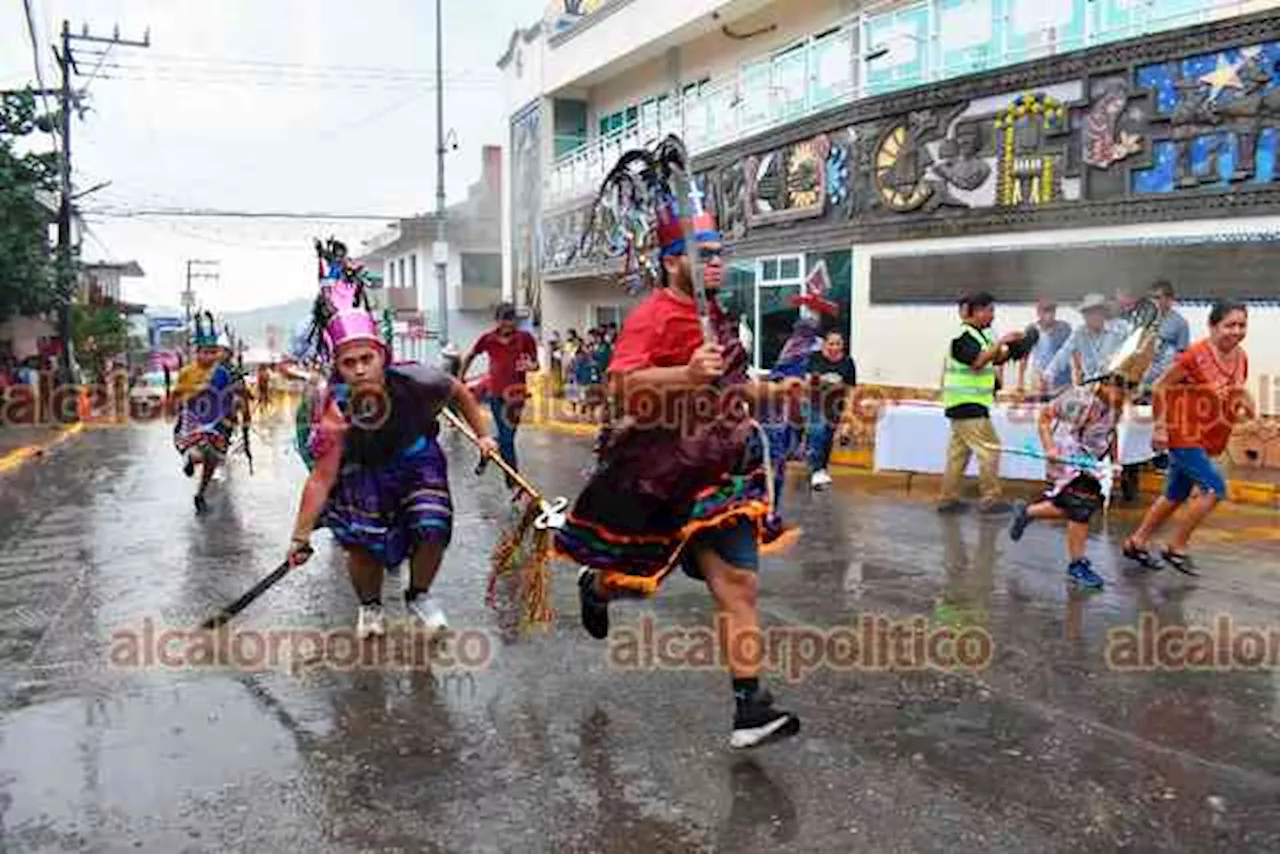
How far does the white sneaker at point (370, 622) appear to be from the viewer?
18.1 ft

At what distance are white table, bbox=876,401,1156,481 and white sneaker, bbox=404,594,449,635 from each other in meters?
5.79

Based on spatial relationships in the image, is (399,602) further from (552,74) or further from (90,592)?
(552,74)

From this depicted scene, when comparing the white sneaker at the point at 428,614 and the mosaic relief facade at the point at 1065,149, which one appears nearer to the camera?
the white sneaker at the point at 428,614

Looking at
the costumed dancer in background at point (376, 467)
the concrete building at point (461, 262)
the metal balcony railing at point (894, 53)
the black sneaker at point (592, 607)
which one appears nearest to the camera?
the black sneaker at point (592, 607)

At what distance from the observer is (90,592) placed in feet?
22.0

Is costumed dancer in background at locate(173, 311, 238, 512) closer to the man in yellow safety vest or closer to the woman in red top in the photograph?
the man in yellow safety vest

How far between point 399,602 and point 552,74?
23.3 m

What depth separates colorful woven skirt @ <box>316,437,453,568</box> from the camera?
5.30 metres

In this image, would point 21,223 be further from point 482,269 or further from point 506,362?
point 482,269

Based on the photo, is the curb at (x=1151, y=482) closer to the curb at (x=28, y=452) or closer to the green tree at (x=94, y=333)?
the curb at (x=28, y=452)

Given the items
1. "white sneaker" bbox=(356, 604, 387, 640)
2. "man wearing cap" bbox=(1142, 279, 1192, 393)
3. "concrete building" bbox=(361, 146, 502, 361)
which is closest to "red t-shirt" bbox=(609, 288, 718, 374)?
"white sneaker" bbox=(356, 604, 387, 640)

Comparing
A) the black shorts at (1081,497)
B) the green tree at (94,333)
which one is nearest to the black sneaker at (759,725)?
the black shorts at (1081,497)

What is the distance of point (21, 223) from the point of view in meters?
20.5

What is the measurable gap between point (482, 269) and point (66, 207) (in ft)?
67.7
